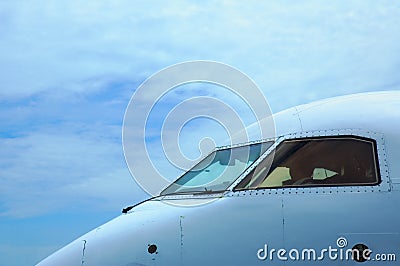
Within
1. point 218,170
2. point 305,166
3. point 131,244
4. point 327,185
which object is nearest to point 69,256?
point 131,244

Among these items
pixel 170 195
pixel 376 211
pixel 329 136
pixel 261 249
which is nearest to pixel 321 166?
pixel 329 136

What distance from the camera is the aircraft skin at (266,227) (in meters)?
7.33

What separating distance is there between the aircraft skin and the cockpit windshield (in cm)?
27

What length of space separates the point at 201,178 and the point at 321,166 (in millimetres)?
1843

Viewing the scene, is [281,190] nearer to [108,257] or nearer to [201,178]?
[201,178]

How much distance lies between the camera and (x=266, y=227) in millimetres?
7488

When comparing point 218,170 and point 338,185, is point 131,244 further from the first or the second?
point 338,185

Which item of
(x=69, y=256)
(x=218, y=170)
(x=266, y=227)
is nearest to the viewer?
(x=266, y=227)

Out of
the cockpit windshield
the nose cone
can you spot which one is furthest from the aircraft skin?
the cockpit windshield

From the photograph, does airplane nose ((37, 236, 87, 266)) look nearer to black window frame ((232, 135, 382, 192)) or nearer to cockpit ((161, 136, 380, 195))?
cockpit ((161, 136, 380, 195))

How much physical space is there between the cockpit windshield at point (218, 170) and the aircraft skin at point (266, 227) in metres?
0.27

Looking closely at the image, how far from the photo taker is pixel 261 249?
7379 mm

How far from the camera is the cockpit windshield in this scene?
27.3ft

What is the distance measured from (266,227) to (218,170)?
1545mm
